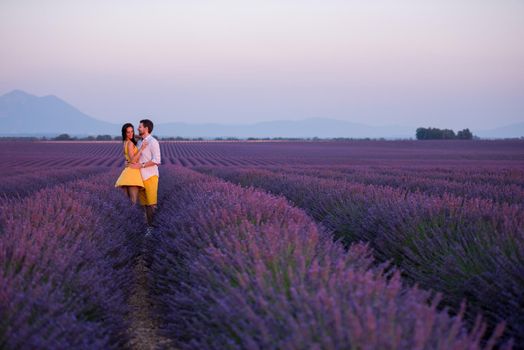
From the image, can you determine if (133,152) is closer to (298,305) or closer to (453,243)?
(453,243)

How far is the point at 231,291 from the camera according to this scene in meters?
2.46

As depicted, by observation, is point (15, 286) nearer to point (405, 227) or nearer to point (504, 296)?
point (504, 296)

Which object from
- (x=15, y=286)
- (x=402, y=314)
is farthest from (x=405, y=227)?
(x=15, y=286)

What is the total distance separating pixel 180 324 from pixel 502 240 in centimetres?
206

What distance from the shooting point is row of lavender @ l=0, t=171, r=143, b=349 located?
2299mm

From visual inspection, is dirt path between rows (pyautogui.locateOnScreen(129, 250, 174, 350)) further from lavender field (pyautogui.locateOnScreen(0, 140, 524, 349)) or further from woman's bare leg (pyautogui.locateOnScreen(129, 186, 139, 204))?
woman's bare leg (pyautogui.locateOnScreen(129, 186, 139, 204))

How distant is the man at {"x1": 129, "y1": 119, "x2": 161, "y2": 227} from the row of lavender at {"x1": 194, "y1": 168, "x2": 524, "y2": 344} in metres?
2.29

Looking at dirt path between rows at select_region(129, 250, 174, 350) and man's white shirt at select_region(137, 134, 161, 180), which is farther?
man's white shirt at select_region(137, 134, 161, 180)

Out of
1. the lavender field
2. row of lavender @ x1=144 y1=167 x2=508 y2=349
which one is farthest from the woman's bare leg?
row of lavender @ x1=144 y1=167 x2=508 y2=349

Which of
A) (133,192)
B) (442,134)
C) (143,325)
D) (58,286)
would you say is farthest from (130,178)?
(442,134)

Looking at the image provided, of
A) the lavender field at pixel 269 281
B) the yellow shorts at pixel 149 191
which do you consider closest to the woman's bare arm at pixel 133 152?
the yellow shorts at pixel 149 191

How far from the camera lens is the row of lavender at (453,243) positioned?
10.1ft

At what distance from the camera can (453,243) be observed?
3.89m

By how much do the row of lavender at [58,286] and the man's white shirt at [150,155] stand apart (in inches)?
96.0
